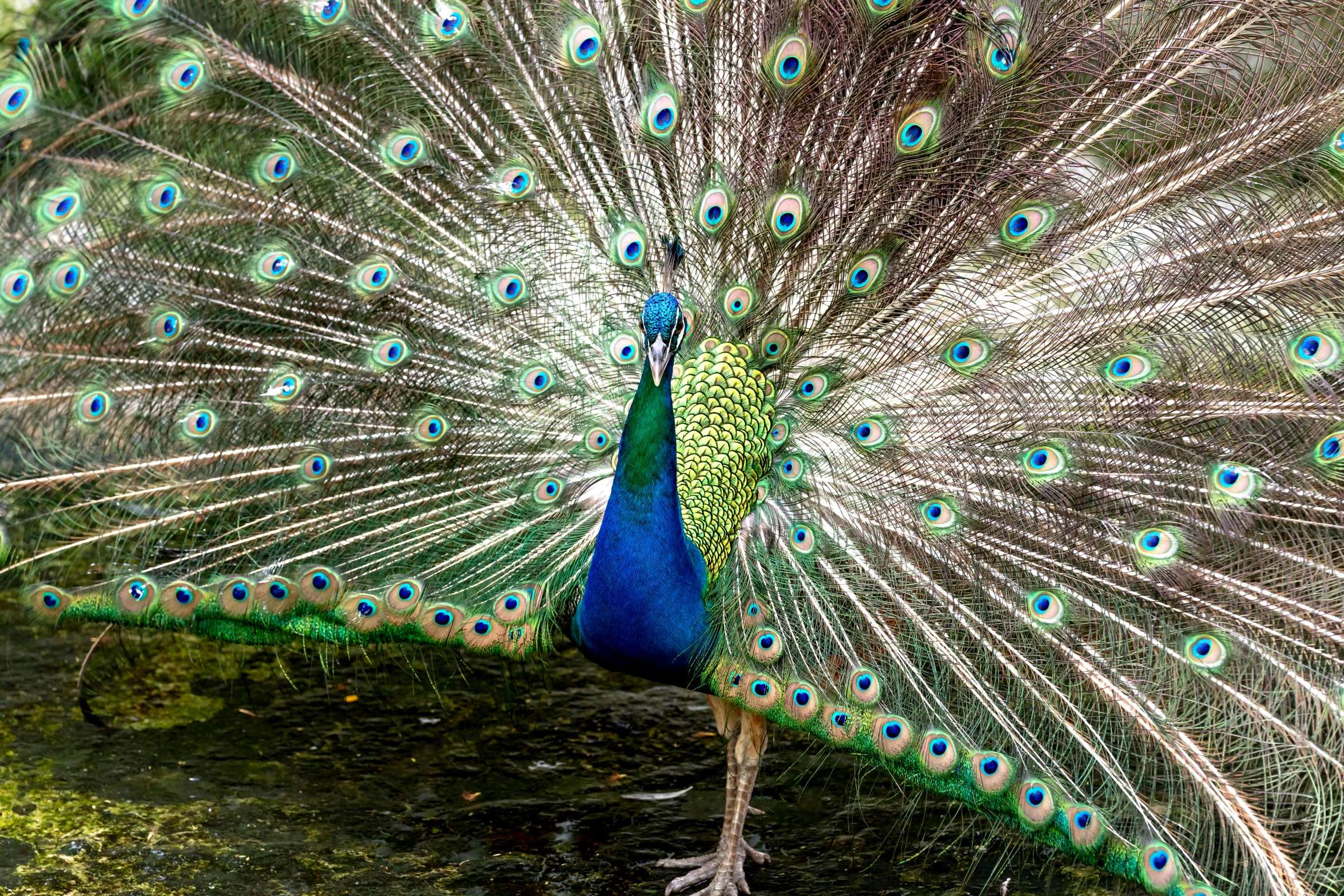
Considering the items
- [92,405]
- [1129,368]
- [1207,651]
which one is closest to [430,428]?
[92,405]

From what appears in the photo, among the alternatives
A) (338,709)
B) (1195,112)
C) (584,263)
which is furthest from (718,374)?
(338,709)

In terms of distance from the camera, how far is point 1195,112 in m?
3.31

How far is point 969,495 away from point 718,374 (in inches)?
26.7

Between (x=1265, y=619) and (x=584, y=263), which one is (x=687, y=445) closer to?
(x=584, y=263)

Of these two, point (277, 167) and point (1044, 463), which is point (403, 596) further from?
point (1044, 463)

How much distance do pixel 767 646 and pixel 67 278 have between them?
202 cm

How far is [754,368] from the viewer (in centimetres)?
351

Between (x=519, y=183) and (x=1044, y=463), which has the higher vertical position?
(x=519, y=183)

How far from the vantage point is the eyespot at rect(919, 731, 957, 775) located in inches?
125

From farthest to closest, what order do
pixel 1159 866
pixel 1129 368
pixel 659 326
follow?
pixel 1129 368
pixel 1159 866
pixel 659 326

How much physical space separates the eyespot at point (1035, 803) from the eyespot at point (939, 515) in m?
0.61

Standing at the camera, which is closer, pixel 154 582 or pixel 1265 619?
pixel 1265 619

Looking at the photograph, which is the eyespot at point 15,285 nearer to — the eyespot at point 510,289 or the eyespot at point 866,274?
the eyespot at point 510,289

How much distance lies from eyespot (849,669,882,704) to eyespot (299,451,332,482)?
1.44 meters
